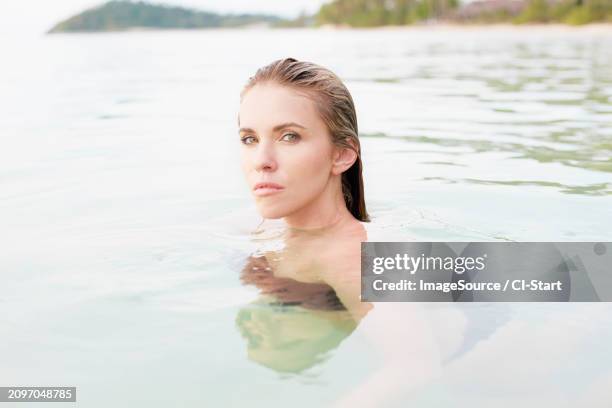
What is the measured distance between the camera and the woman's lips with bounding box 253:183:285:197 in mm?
2969

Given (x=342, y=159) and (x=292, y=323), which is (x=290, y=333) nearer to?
(x=292, y=323)

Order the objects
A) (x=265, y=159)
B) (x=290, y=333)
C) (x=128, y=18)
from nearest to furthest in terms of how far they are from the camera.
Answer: (x=290, y=333)
(x=265, y=159)
(x=128, y=18)

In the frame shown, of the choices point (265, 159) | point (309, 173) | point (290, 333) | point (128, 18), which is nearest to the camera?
point (290, 333)

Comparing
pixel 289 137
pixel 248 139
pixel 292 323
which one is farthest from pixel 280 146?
pixel 292 323

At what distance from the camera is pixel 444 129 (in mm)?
7746

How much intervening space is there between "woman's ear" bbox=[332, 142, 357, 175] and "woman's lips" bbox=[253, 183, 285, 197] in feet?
1.09

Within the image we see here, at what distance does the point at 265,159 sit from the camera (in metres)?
2.92

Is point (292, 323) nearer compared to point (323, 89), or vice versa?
point (292, 323)

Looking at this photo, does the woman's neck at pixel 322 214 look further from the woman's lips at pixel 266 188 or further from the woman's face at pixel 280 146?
the woman's lips at pixel 266 188

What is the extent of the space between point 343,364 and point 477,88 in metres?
10.4

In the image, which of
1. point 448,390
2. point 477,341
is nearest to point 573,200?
point 477,341

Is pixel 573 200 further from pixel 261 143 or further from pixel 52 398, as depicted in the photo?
pixel 52 398

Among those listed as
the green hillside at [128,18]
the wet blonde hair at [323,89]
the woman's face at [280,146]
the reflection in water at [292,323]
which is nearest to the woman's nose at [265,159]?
the woman's face at [280,146]

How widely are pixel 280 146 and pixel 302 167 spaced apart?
0.12 metres
